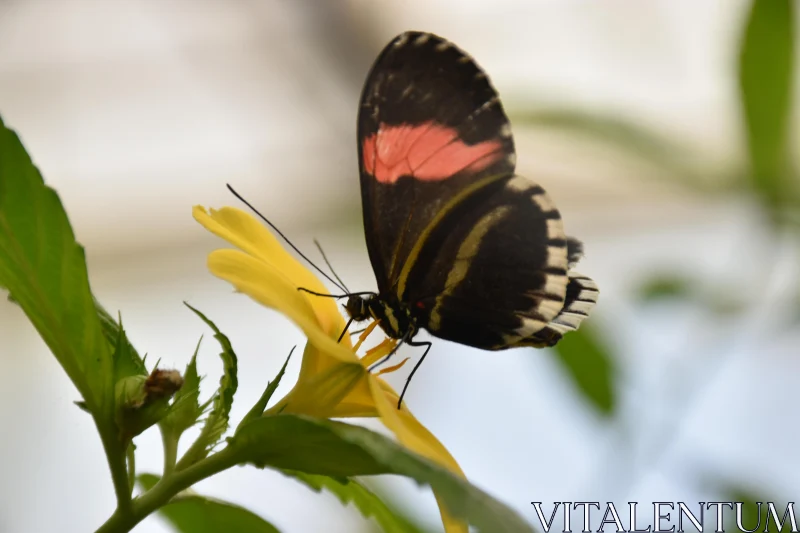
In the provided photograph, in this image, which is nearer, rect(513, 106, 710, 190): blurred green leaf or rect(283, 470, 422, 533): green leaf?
rect(283, 470, 422, 533): green leaf

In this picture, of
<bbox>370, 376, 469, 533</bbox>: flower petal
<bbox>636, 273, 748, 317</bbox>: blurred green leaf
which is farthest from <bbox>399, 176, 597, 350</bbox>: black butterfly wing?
<bbox>636, 273, 748, 317</bbox>: blurred green leaf

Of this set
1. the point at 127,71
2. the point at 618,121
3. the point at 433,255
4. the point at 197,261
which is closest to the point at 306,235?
the point at 197,261

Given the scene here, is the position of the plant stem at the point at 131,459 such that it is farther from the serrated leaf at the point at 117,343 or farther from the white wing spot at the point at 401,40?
the white wing spot at the point at 401,40

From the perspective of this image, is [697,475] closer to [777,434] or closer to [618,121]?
[618,121]

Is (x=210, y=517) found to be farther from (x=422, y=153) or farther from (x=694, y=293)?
(x=694, y=293)

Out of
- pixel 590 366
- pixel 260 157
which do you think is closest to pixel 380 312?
pixel 590 366

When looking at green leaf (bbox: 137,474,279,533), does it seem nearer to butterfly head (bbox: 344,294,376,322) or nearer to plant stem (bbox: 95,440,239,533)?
plant stem (bbox: 95,440,239,533)
